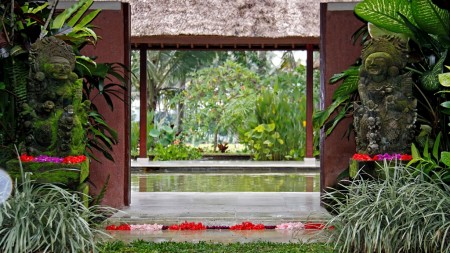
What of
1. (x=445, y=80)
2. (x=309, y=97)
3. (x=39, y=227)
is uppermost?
(x=309, y=97)

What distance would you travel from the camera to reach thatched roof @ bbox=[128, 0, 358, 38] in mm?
Result: 10180

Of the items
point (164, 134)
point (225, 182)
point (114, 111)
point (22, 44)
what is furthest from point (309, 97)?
point (22, 44)

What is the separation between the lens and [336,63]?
23.2 ft

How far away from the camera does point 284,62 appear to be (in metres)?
21.8

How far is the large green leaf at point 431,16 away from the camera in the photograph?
5.05m

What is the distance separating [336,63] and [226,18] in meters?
3.51

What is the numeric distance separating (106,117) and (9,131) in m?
1.56

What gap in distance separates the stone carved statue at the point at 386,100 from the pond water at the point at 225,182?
4005 mm

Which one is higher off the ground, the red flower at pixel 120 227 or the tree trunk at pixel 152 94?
the tree trunk at pixel 152 94

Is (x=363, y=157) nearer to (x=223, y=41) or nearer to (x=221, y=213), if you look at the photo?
(x=221, y=213)

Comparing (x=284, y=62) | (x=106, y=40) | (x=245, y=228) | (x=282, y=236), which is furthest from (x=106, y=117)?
(x=284, y=62)

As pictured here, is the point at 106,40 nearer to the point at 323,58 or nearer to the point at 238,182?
the point at 323,58

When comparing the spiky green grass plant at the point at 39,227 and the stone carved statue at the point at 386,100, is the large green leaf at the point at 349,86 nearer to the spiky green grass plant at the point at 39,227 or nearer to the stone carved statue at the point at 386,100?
the stone carved statue at the point at 386,100

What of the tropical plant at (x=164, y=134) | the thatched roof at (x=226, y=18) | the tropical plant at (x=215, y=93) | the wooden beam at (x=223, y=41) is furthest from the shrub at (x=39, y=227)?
the tropical plant at (x=215, y=93)
